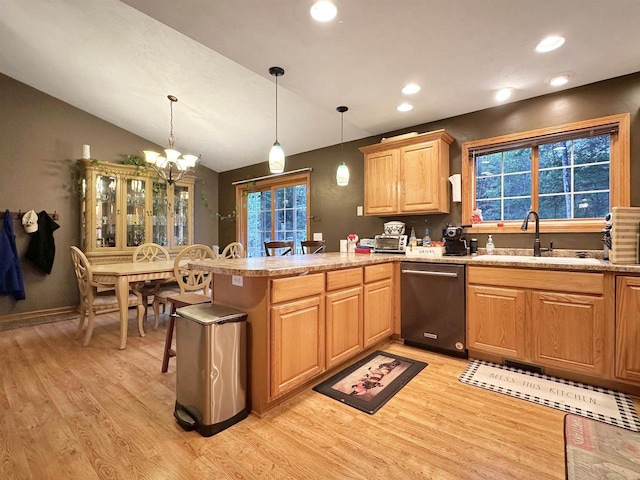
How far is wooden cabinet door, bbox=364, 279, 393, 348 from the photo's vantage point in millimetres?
2660

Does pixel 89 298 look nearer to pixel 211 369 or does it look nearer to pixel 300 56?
pixel 211 369

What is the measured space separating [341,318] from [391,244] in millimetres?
1192

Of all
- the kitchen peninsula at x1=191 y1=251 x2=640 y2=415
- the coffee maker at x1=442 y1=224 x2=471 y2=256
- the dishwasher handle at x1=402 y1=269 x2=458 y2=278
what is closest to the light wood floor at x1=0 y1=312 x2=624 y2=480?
the kitchen peninsula at x1=191 y1=251 x2=640 y2=415

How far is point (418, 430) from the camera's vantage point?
67.4 inches

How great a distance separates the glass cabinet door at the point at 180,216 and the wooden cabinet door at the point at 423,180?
150 inches

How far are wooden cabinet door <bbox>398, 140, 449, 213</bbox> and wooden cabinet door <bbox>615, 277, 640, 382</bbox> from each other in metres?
1.53

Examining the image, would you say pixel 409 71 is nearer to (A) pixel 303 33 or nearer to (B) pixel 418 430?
(A) pixel 303 33

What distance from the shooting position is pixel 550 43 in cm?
211

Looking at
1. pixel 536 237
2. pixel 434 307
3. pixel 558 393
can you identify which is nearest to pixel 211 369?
pixel 434 307

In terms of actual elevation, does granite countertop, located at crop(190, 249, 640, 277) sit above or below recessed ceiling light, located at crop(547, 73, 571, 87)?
below

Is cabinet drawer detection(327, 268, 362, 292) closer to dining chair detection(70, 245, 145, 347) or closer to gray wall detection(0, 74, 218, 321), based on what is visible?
dining chair detection(70, 245, 145, 347)

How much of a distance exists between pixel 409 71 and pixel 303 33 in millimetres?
941

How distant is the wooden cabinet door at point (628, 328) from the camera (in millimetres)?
1997

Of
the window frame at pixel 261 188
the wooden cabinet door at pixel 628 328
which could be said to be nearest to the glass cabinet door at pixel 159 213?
the window frame at pixel 261 188
